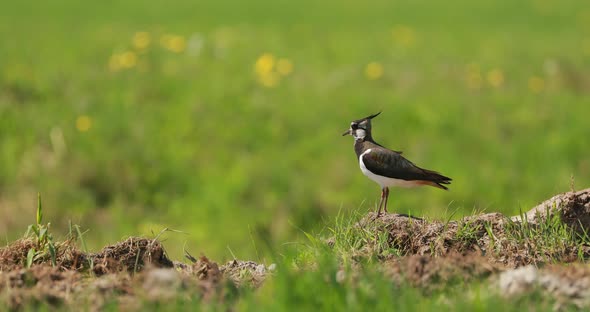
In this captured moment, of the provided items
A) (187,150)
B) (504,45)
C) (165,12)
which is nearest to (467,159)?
→ (187,150)

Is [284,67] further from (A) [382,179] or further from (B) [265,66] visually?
(A) [382,179]

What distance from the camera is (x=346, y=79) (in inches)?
598

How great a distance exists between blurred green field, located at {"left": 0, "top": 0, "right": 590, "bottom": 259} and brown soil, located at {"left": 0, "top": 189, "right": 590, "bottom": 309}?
3.07 metres

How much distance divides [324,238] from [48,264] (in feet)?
5.35

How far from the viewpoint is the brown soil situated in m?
4.10

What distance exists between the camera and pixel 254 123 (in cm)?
1308

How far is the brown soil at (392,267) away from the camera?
4102mm

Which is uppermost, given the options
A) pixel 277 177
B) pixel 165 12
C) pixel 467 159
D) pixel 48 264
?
pixel 165 12

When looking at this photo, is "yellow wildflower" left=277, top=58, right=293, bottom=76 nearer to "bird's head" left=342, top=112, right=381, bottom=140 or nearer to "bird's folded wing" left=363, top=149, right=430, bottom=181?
"bird's head" left=342, top=112, right=381, bottom=140

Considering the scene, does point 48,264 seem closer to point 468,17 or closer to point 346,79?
point 346,79

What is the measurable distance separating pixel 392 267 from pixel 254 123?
8.74 metres

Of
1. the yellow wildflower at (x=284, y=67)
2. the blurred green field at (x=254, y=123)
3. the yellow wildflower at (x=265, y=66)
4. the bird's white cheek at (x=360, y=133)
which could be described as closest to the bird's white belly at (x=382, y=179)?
the bird's white cheek at (x=360, y=133)

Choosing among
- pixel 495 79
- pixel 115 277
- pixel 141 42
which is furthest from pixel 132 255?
pixel 495 79

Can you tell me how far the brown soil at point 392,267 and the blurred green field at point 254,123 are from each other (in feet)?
10.1
